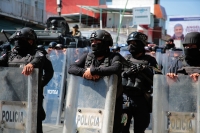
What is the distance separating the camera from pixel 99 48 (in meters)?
4.17

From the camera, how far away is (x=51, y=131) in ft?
22.4

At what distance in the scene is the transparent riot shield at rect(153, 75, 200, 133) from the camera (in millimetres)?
3523

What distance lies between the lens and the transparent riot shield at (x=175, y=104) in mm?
3523

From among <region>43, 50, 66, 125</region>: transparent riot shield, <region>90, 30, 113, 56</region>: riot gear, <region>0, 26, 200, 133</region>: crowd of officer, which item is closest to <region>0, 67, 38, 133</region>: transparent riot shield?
<region>0, 26, 200, 133</region>: crowd of officer

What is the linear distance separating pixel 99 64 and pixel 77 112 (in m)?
0.66

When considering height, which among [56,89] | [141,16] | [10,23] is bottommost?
[56,89]

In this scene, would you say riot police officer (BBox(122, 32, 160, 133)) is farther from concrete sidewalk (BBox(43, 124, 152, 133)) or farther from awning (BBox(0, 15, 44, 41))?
awning (BBox(0, 15, 44, 41))

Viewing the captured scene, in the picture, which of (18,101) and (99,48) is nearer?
(18,101)

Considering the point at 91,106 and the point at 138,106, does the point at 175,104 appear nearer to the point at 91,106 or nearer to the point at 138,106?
the point at 91,106

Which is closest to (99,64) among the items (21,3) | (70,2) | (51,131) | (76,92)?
(76,92)

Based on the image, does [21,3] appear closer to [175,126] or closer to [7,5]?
[7,5]

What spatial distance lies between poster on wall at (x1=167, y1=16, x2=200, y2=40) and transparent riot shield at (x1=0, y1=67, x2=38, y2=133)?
16.0m

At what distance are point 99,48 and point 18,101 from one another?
3.62 feet

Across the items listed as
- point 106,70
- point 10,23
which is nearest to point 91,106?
point 106,70
